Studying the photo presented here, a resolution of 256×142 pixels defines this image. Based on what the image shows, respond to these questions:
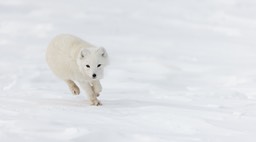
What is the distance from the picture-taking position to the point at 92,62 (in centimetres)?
630

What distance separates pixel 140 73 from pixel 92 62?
562 cm

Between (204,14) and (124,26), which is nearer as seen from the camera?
(124,26)

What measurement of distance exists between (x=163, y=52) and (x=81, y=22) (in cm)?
595

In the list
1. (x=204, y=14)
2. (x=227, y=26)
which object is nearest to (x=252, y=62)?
(x=227, y=26)

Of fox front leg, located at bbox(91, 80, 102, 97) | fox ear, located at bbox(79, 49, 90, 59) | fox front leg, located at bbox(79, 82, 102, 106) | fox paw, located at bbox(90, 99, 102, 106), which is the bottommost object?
fox paw, located at bbox(90, 99, 102, 106)

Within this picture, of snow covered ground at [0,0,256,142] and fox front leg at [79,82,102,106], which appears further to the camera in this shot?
fox front leg at [79,82,102,106]

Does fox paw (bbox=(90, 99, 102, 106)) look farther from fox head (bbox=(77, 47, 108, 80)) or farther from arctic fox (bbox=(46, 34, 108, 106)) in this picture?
fox head (bbox=(77, 47, 108, 80))

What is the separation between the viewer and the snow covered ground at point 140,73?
461cm

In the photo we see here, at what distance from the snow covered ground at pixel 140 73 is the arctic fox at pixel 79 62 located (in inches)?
10.0

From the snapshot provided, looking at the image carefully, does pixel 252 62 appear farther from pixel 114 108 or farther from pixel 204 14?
pixel 204 14

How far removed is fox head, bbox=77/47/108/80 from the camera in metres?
6.28

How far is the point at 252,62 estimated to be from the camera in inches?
532

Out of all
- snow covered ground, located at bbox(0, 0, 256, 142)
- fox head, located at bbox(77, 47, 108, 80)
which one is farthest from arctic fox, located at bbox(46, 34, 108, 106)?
snow covered ground, located at bbox(0, 0, 256, 142)

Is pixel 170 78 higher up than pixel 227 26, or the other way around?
pixel 227 26
